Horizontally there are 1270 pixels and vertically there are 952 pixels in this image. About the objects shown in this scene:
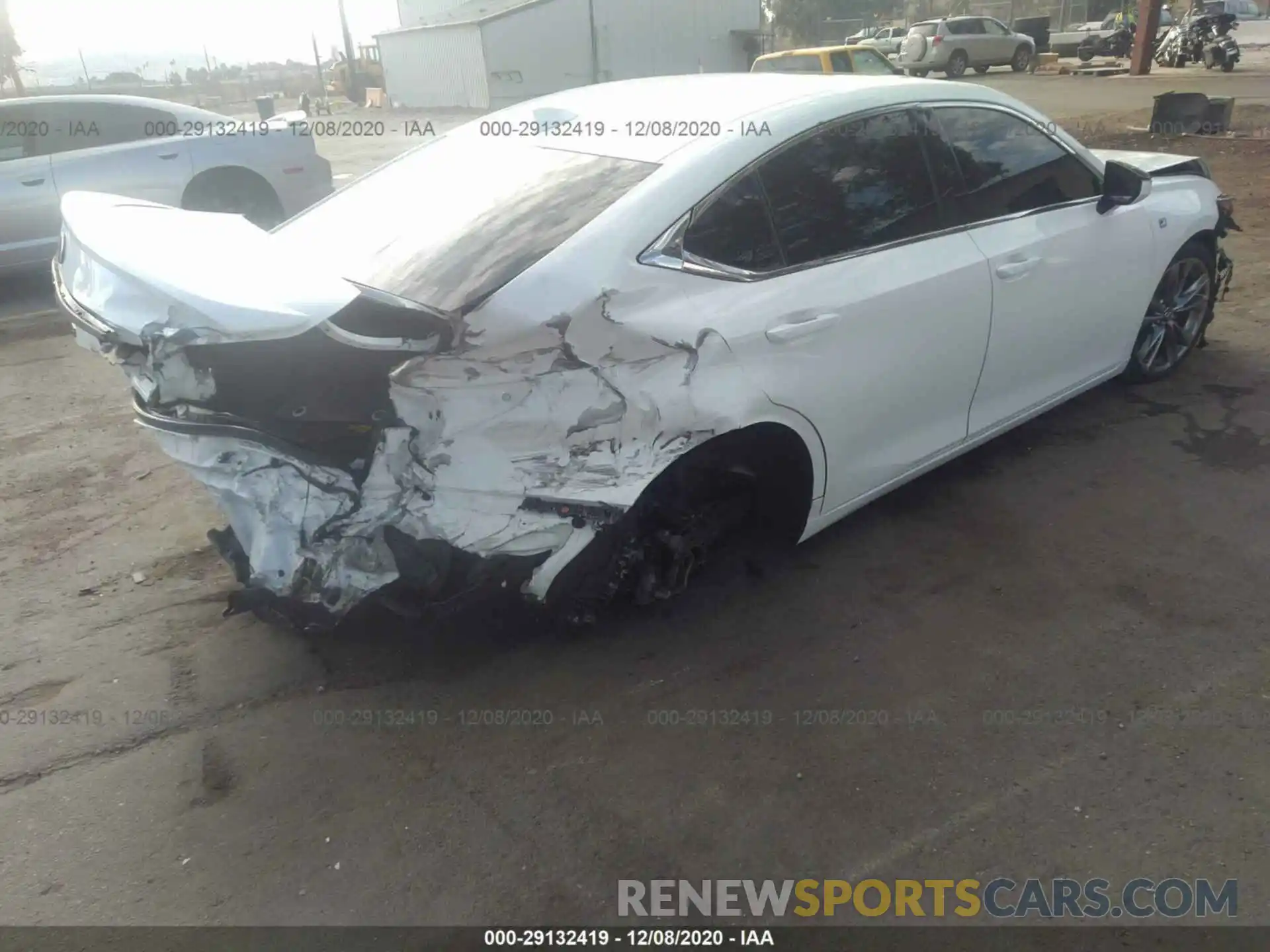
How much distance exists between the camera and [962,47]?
27.7 meters

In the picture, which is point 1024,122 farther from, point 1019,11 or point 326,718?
point 1019,11

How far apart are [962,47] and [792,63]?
13.4 m

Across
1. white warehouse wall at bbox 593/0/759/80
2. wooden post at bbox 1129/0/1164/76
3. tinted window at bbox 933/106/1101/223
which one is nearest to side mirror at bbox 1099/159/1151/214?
tinted window at bbox 933/106/1101/223

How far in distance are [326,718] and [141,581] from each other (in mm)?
1190

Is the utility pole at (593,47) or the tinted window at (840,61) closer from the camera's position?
the tinted window at (840,61)

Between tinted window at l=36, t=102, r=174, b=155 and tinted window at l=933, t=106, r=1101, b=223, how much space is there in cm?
674

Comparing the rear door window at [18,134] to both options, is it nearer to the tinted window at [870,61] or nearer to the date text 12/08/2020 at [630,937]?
the date text 12/08/2020 at [630,937]

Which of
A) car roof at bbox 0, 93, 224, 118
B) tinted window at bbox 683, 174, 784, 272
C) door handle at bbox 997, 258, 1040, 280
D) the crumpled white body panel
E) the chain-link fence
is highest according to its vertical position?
the chain-link fence

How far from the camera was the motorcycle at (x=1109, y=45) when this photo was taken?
94.9 feet

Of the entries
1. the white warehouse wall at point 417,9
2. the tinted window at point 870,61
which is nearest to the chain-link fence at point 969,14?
the white warehouse wall at point 417,9

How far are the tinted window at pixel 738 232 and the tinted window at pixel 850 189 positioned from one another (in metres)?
0.05

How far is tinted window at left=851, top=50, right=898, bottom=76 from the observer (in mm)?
17641

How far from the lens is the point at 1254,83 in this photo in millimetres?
19766
